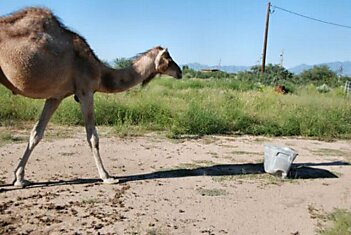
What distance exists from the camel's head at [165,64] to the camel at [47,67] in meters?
0.71

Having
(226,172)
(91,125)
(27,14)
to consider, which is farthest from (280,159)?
(27,14)

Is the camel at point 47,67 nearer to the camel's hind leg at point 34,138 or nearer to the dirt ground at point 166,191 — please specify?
the camel's hind leg at point 34,138

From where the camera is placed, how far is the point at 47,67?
652 cm

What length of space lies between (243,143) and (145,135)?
2.56 meters

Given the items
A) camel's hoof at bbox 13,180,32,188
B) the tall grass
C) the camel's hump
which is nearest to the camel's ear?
the camel's hump

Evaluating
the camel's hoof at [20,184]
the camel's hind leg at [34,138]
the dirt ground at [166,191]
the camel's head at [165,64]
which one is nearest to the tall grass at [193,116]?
the dirt ground at [166,191]

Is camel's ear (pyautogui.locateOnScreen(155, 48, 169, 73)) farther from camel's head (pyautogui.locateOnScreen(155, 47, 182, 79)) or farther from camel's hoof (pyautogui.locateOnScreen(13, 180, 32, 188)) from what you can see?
camel's hoof (pyautogui.locateOnScreen(13, 180, 32, 188))

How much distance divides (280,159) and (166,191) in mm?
2344

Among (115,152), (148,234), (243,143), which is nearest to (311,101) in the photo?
(243,143)

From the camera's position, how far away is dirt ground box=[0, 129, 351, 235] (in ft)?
18.4

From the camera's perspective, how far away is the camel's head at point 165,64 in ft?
26.8

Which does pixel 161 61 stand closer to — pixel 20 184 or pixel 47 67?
pixel 47 67

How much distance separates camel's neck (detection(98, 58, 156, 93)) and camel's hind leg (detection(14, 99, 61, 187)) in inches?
34.6

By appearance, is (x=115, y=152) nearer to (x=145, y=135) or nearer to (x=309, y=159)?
(x=145, y=135)
